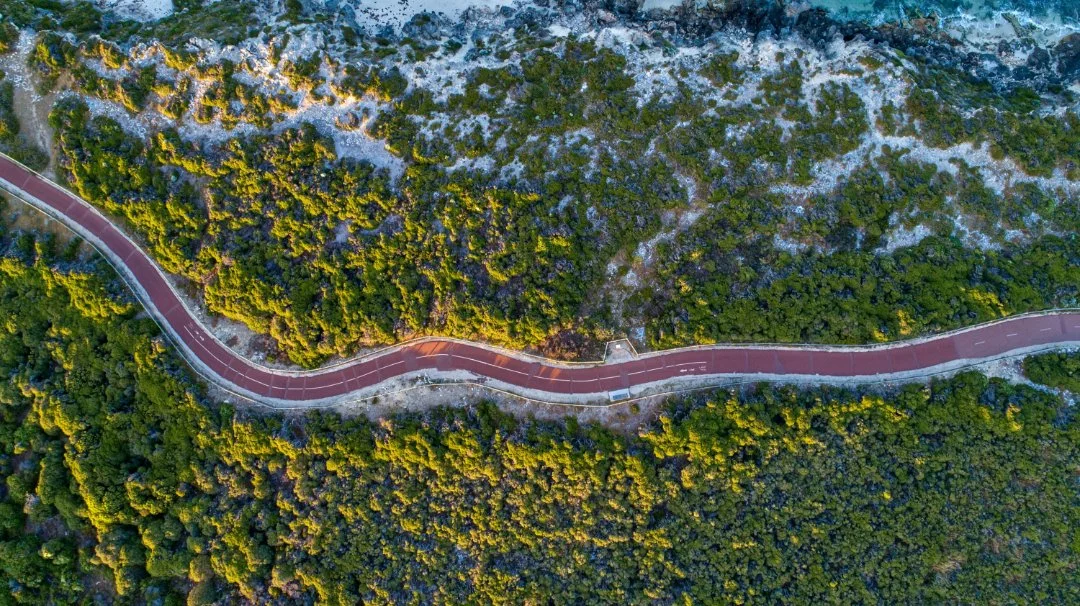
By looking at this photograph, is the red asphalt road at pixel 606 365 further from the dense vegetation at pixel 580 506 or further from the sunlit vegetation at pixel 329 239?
the dense vegetation at pixel 580 506

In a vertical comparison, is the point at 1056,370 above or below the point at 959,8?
below

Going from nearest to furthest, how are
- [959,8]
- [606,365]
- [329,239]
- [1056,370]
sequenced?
[1056,370] → [606,365] → [329,239] → [959,8]

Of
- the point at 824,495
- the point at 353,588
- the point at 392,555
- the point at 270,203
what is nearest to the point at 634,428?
the point at 824,495

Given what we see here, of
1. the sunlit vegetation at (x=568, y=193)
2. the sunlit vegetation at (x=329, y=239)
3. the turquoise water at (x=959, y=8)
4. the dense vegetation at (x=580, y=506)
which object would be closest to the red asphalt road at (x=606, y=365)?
the sunlit vegetation at (x=568, y=193)

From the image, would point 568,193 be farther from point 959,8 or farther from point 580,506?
point 959,8

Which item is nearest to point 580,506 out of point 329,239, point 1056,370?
point 329,239

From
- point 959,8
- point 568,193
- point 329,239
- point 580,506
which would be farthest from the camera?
point 959,8
